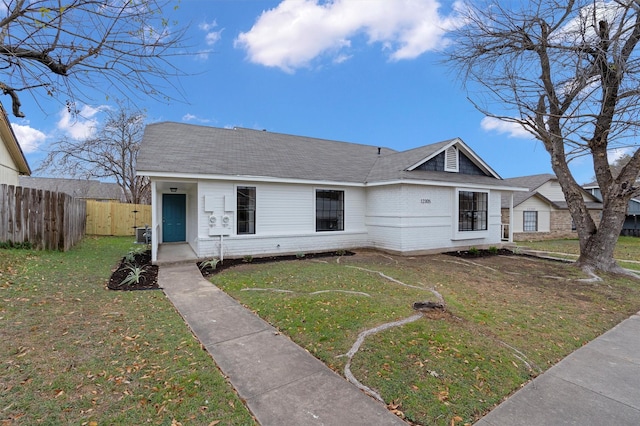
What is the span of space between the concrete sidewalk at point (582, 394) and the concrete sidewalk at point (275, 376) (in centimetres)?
109

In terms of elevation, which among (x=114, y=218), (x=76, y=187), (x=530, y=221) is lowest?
(x=114, y=218)

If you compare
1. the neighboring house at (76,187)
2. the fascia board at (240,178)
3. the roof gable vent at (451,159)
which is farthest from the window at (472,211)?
the neighboring house at (76,187)

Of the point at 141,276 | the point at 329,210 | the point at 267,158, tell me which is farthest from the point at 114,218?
the point at 329,210

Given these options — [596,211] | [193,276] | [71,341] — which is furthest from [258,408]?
[596,211]

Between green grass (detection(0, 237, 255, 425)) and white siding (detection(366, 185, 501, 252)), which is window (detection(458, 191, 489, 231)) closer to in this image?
white siding (detection(366, 185, 501, 252))

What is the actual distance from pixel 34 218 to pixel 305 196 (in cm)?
891

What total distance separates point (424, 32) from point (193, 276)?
31.6ft

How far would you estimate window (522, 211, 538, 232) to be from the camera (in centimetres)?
2063

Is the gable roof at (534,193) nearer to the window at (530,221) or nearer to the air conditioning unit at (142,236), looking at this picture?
the window at (530,221)

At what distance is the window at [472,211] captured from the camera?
12.9m

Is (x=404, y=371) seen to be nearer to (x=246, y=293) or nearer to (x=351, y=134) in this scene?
(x=246, y=293)

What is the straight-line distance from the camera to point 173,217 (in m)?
13.0

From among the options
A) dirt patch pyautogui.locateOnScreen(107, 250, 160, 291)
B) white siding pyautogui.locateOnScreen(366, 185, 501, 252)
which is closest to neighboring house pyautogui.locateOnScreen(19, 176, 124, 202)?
dirt patch pyautogui.locateOnScreen(107, 250, 160, 291)

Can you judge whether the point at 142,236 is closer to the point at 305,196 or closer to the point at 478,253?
the point at 305,196
